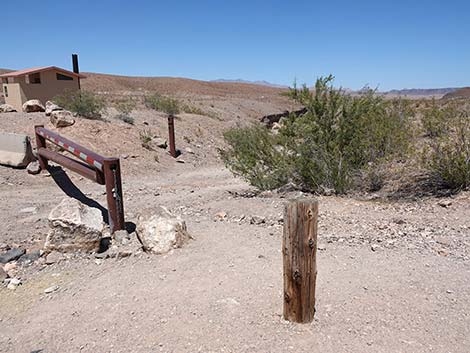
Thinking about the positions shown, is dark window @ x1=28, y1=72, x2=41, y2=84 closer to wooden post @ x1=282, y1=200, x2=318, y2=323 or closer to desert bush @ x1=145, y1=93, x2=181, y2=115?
desert bush @ x1=145, y1=93, x2=181, y2=115

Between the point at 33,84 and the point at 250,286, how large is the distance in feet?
59.7

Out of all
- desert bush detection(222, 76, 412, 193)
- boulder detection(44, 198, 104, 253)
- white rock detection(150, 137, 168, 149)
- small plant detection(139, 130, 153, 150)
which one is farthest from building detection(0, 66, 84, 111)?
boulder detection(44, 198, 104, 253)

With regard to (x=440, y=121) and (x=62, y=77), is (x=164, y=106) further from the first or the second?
(x=440, y=121)

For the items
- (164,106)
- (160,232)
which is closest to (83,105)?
(164,106)

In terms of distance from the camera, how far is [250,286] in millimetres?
4453

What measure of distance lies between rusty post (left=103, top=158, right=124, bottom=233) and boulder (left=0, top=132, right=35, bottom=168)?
5.03 metres

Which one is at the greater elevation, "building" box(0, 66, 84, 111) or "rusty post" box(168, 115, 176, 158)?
"building" box(0, 66, 84, 111)

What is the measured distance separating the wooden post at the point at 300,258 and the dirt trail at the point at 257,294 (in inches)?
6.4

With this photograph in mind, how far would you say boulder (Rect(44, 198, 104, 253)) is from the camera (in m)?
5.63

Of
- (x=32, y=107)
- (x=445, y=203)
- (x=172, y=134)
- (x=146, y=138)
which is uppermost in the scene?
(x=32, y=107)

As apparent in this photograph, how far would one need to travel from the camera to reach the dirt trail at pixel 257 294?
3562 millimetres

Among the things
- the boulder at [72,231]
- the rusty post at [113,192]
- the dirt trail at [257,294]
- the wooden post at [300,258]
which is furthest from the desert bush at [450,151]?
the boulder at [72,231]

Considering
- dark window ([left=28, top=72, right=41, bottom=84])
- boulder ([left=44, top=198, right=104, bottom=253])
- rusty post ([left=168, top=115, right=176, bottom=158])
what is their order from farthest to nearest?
dark window ([left=28, top=72, right=41, bottom=84])
rusty post ([left=168, top=115, right=176, bottom=158])
boulder ([left=44, top=198, right=104, bottom=253])

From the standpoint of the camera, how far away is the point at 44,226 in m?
7.00
